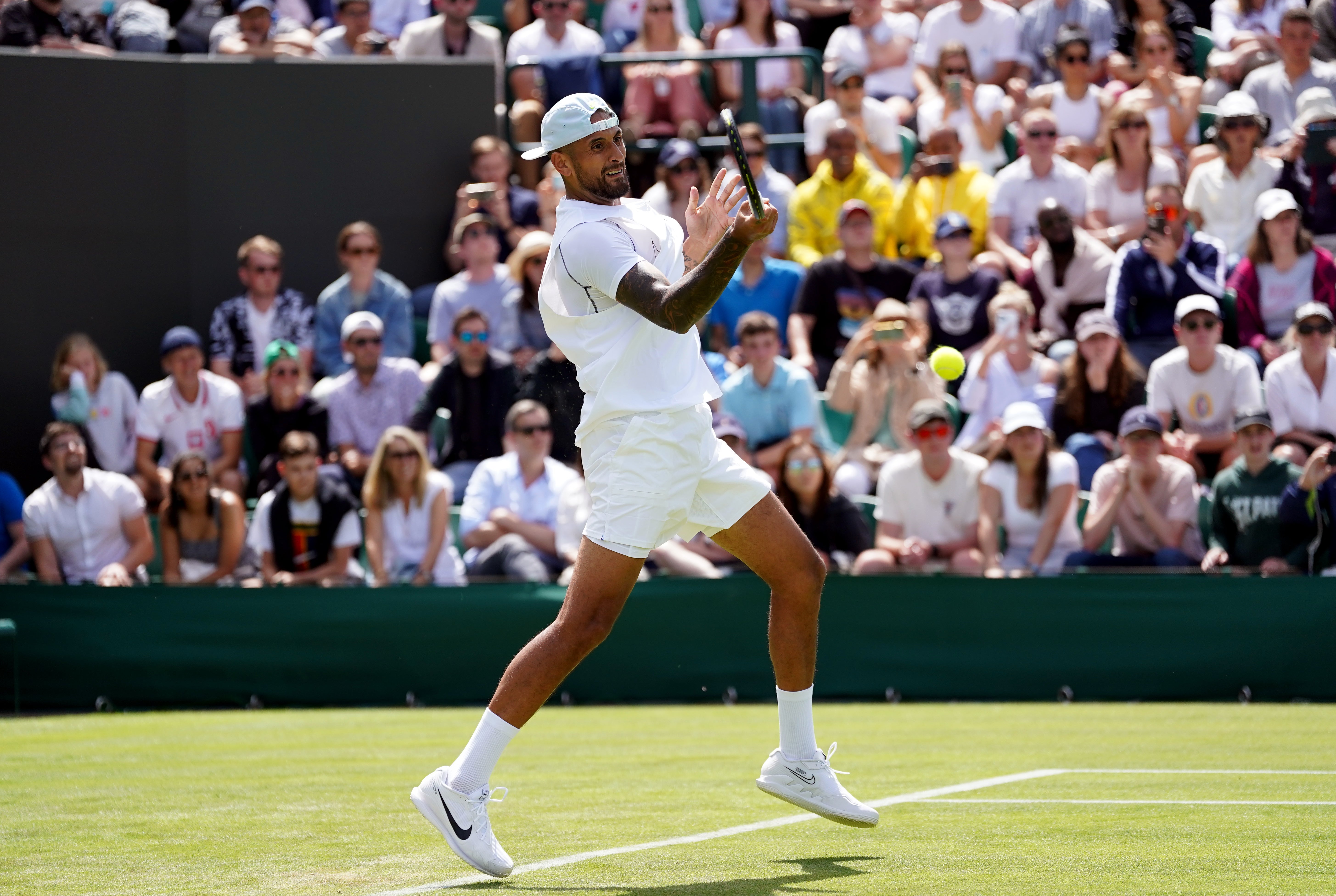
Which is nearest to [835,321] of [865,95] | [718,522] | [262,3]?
[865,95]

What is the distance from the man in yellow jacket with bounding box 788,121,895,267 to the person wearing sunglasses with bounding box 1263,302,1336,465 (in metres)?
3.48


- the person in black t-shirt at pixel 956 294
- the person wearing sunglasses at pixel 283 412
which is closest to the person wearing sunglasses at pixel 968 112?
the person in black t-shirt at pixel 956 294

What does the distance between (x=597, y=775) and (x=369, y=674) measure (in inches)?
153

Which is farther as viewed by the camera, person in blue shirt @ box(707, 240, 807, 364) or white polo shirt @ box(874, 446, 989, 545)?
person in blue shirt @ box(707, 240, 807, 364)

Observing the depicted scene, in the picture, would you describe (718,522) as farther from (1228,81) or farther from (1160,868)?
(1228,81)

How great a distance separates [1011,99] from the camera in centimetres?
1521

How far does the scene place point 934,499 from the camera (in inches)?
431

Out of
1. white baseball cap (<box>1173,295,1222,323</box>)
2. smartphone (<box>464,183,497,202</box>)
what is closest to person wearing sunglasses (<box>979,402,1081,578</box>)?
white baseball cap (<box>1173,295,1222,323</box>)

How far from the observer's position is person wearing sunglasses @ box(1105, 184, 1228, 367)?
A: 39.8 feet

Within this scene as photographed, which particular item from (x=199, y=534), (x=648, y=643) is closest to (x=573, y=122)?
(x=648, y=643)

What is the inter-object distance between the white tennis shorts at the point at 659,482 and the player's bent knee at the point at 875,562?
18.2 ft

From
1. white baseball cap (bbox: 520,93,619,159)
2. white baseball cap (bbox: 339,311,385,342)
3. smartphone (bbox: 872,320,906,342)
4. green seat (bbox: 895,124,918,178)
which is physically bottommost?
smartphone (bbox: 872,320,906,342)

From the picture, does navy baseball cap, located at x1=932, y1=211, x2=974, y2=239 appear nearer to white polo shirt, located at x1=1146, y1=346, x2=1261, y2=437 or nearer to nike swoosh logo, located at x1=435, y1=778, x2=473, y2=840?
white polo shirt, located at x1=1146, y1=346, x2=1261, y2=437

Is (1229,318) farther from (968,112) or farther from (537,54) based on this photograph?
(537,54)
